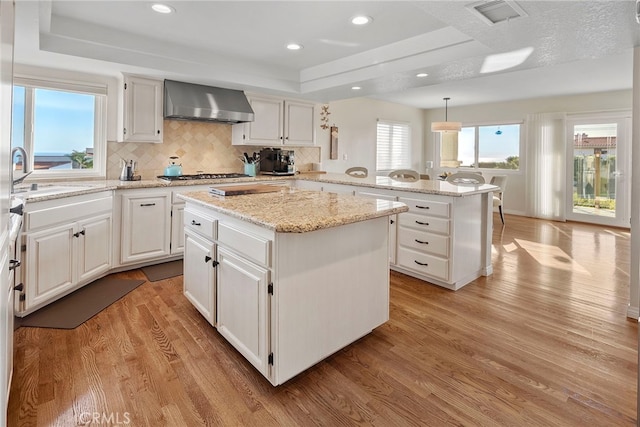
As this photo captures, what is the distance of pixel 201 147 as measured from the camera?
15.3ft

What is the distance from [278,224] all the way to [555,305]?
98.5 inches

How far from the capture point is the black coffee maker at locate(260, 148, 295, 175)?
5.03 m

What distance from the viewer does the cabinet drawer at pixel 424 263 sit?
314 cm

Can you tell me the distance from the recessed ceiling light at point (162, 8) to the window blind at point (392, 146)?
199 inches

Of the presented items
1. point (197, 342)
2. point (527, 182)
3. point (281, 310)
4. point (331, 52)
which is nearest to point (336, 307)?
point (281, 310)

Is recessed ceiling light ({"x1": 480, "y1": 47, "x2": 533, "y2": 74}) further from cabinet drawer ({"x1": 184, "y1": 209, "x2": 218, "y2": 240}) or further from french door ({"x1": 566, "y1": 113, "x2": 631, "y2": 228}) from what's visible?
french door ({"x1": 566, "y1": 113, "x2": 631, "y2": 228})

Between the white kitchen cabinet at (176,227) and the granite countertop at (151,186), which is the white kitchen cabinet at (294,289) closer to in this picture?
the granite countertop at (151,186)

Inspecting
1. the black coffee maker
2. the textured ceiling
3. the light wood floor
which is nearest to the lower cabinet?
the light wood floor

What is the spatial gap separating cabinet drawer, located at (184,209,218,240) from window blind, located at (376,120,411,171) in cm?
538

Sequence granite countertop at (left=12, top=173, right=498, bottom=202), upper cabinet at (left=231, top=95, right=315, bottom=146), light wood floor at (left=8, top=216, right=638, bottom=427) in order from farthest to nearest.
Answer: upper cabinet at (left=231, top=95, right=315, bottom=146) → granite countertop at (left=12, top=173, right=498, bottom=202) → light wood floor at (left=8, top=216, right=638, bottom=427)

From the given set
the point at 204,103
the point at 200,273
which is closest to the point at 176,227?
the point at 204,103

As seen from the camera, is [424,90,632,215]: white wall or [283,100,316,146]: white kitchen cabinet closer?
[283,100,316,146]: white kitchen cabinet

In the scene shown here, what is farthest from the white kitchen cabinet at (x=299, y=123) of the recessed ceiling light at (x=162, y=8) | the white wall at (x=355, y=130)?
the recessed ceiling light at (x=162, y=8)

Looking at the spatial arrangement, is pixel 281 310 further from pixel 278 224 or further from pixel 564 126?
pixel 564 126
